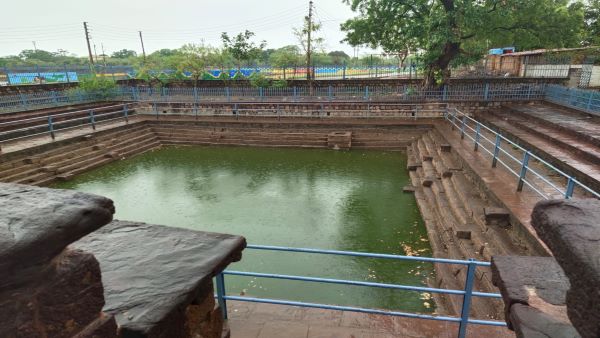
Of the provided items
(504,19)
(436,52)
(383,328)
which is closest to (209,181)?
(383,328)

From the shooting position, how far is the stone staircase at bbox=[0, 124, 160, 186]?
9.84 m

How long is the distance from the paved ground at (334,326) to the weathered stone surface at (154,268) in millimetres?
1830

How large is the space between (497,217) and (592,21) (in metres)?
26.6

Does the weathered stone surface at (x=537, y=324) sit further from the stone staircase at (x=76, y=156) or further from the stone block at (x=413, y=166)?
the stone staircase at (x=76, y=156)

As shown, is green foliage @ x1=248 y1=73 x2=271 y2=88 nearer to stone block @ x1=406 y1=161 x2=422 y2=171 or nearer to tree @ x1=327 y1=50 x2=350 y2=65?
stone block @ x1=406 y1=161 x2=422 y2=171

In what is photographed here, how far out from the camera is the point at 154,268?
175 cm

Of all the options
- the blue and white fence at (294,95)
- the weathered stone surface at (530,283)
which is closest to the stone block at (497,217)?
the weathered stone surface at (530,283)

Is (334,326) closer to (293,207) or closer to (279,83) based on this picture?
(293,207)

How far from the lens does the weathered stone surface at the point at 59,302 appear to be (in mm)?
1002

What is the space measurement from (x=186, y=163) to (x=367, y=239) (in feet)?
25.1

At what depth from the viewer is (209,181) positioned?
1009cm

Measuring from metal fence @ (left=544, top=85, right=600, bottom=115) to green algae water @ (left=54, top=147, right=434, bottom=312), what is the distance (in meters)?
6.37

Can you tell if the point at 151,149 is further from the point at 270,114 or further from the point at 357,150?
the point at 357,150

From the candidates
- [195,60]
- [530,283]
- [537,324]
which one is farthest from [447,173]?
[195,60]
